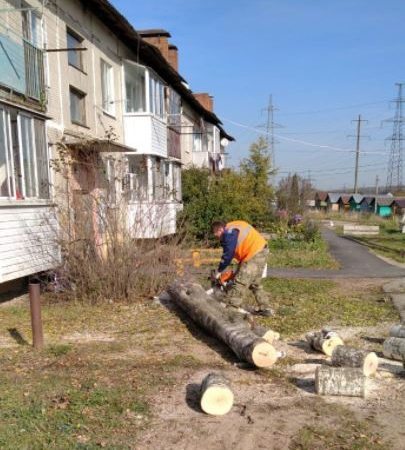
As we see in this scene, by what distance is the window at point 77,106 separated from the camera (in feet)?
36.9

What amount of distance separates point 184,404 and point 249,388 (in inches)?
28.1

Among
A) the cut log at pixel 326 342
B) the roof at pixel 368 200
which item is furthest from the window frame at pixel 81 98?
the roof at pixel 368 200

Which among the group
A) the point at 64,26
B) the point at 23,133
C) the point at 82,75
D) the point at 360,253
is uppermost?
the point at 64,26

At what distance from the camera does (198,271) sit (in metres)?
10.3

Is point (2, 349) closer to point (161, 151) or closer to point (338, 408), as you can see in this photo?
point (338, 408)

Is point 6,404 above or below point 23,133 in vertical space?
below

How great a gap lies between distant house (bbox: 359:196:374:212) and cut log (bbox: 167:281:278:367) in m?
58.1

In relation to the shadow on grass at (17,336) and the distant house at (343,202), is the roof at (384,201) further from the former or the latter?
the shadow on grass at (17,336)

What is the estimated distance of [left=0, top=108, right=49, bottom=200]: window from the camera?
7.66 meters

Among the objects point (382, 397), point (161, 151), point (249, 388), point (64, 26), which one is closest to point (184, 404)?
point (249, 388)

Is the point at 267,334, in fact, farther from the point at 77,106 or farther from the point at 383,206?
the point at 383,206

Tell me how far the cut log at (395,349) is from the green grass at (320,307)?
1.33 m

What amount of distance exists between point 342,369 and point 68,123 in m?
8.80

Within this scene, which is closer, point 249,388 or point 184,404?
point 184,404
